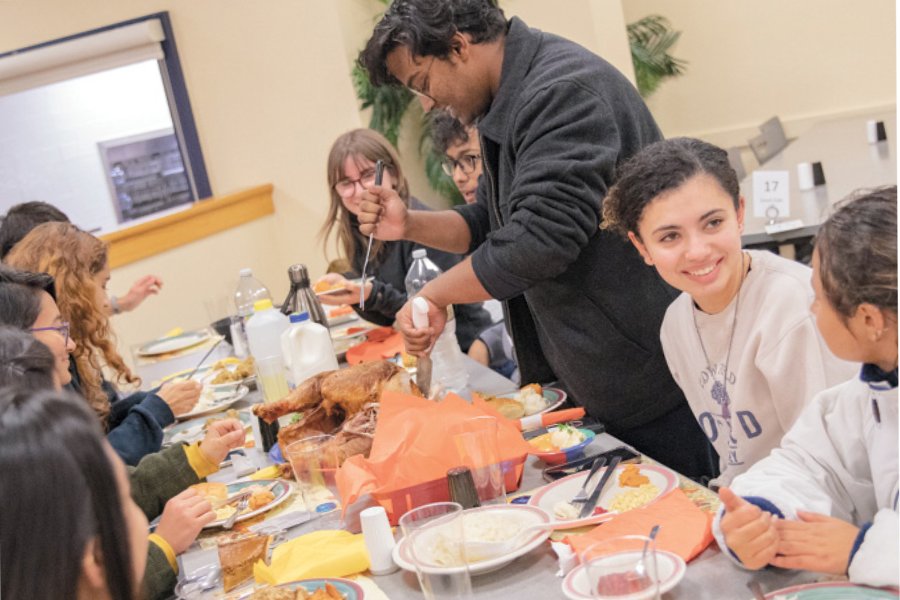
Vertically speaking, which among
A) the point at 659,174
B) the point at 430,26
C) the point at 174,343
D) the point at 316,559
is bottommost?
the point at 174,343

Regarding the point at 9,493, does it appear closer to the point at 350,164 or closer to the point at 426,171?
the point at 350,164

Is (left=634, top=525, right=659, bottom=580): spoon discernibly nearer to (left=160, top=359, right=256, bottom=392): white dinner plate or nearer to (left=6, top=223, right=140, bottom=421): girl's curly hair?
(left=6, top=223, right=140, bottom=421): girl's curly hair

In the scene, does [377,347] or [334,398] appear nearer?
[334,398]

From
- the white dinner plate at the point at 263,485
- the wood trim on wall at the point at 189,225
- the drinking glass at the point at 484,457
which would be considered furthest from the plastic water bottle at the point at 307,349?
the wood trim on wall at the point at 189,225

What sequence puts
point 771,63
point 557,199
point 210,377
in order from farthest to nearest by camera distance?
point 771,63 → point 210,377 → point 557,199

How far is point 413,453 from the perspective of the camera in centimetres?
175

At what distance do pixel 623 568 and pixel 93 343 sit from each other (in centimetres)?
205

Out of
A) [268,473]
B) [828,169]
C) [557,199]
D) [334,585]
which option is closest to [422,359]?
[268,473]

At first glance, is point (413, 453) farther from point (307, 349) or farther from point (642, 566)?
point (307, 349)

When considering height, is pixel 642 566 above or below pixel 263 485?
above

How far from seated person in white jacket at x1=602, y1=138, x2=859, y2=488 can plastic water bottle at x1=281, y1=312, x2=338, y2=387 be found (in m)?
0.91

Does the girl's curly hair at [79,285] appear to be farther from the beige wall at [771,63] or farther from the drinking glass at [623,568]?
the beige wall at [771,63]

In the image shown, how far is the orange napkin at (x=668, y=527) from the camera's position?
4.65 ft

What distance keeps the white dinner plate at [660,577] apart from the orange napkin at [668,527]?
49 mm
